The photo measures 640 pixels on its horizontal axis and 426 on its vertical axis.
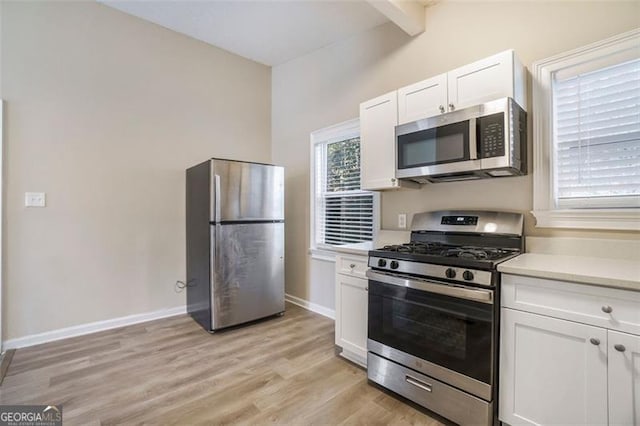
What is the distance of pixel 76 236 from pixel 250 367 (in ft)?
6.83

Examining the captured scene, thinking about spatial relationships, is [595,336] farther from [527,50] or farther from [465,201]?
[527,50]

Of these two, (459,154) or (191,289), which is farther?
(191,289)

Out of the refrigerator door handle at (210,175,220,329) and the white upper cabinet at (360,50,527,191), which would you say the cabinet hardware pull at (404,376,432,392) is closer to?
the white upper cabinet at (360,50,527,191)

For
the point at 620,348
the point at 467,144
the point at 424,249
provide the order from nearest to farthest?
the point at 620,348, the point at 467,144, the point at 424,249

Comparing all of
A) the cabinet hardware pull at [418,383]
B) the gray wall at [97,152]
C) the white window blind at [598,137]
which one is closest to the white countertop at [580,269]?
the white window blind at [598,137]

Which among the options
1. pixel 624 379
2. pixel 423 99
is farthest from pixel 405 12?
pixel 624 379

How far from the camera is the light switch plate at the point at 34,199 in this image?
2.63 m

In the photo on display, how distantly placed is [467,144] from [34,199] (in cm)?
354

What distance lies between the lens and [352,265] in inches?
93.3

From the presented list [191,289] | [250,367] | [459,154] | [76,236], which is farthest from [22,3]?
[459,154]

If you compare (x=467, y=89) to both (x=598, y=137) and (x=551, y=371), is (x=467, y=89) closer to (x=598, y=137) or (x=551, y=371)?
(x=598, y=137)

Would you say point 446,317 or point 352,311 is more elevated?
point 446,317

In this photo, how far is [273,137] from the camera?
4.29 metres

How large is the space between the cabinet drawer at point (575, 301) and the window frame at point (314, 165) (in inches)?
60.1
